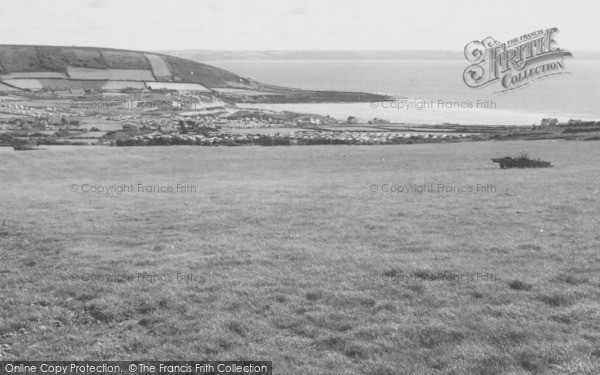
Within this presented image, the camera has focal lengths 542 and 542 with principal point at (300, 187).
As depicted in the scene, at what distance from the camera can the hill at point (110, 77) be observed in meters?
160

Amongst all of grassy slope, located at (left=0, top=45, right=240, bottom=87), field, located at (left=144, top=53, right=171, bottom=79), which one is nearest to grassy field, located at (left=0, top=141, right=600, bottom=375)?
grassy slope, located at (left=0, top=45, right=240, bottom=87)

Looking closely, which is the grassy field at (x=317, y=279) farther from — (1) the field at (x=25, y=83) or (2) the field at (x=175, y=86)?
(1) the field at (x=25, y=83)

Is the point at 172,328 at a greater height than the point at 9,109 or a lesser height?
lesser

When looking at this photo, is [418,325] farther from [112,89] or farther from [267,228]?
[112,89]

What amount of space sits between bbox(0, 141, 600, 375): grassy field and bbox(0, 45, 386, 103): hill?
5223 inches

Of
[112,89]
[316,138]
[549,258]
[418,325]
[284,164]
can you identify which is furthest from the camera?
[112,89]

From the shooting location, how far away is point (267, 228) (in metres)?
16.1

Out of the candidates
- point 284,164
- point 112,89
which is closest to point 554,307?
point 284,164

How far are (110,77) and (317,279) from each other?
180374mm

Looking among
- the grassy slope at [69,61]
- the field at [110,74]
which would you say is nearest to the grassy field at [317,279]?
the field at [110,74]

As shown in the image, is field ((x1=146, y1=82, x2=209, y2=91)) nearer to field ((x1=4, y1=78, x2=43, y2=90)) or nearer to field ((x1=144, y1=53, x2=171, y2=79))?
field ((x1=144, y1=53, x2=171, y2=79))

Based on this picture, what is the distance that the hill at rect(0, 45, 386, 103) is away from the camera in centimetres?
16038

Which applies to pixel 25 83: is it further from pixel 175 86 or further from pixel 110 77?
pixel 175 86

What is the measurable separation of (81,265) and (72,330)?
3693mm
